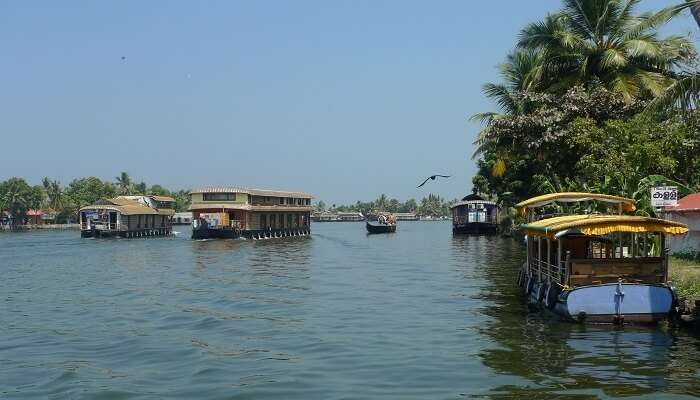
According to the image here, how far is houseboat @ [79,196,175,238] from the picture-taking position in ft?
265

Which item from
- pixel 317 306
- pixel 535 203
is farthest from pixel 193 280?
pixel 535 203

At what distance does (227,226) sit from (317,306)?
4680 centimetres

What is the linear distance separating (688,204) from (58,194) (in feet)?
463

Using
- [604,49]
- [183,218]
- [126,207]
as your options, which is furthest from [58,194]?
[604,49]

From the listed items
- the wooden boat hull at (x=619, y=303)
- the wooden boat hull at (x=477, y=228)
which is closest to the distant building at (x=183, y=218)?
the wooden boat hull at (x=477, y=228)

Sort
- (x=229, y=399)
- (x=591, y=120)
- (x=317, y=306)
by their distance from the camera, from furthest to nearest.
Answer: (x=591, y=120) < (x=317, y=306) < (x=229, y=399)

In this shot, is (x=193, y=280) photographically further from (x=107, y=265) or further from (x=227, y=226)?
(x=227, y=226)

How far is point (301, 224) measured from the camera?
3479 inches

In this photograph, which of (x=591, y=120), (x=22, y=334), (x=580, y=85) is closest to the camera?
(x=22, y=334)

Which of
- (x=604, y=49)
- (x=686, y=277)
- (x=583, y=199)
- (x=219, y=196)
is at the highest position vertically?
(x=604, y=49)

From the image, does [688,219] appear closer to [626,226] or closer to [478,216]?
[626,226]

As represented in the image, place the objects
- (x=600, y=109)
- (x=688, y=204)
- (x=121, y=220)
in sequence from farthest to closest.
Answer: (x=121, y=220) → (x=600, y=109) → (x=688, y=204)

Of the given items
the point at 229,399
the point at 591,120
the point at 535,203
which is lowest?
the point at 229,399

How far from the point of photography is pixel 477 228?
7919 cm
